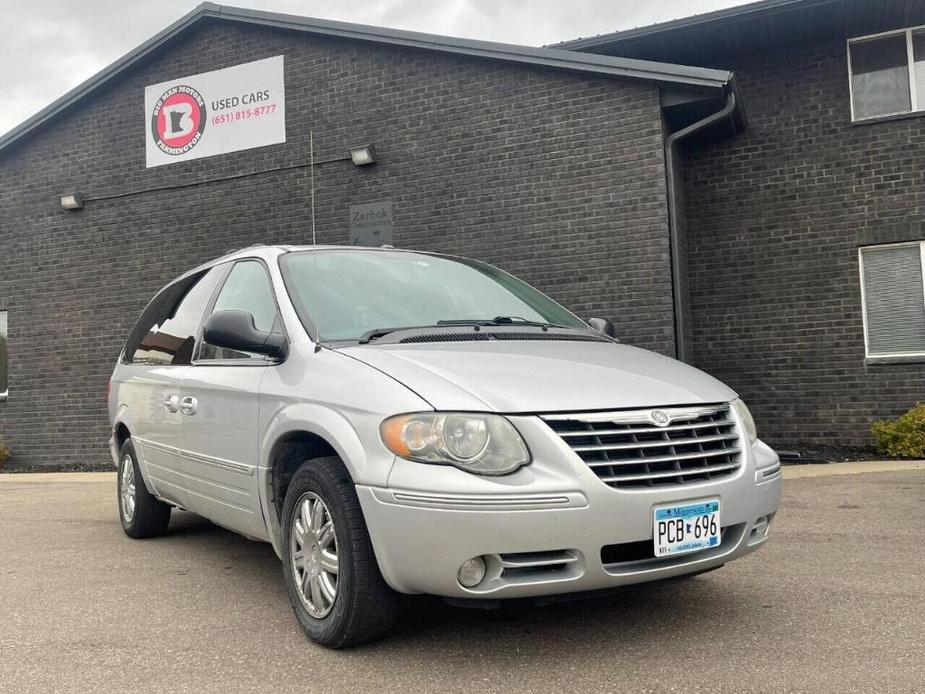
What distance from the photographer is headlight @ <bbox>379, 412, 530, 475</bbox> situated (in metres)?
2.93

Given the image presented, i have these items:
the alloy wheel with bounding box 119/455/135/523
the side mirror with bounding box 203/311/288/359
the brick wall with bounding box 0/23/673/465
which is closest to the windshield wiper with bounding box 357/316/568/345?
the side mirror with bounding box 203/311/288/359

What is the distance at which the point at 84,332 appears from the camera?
1220 centimetres

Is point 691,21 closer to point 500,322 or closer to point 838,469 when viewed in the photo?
point 838,469

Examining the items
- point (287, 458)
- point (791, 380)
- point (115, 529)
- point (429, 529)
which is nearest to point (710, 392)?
point (429, 529)

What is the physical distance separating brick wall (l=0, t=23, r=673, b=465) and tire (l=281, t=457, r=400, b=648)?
6101mm

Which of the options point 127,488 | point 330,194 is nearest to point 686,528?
point 127,488

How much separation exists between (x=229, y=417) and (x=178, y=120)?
9127 millimetres

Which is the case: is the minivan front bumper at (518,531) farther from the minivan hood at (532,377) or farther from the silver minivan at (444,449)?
the minivan hood at (532,377)

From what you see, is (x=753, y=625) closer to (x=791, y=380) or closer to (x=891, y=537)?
(x=891, y=537)

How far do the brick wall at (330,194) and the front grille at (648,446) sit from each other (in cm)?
578

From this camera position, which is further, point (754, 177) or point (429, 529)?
point (754, 177)

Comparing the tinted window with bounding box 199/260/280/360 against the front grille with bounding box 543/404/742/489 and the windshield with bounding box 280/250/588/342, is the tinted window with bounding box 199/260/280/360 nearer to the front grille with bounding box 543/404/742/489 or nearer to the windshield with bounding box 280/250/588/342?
the windshield with bounding box 280/250/588/342

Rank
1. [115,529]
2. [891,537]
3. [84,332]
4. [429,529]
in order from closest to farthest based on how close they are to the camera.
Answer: [429,529], [891,537], [115,529], [84,332]

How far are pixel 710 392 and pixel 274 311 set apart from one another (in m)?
1.99
